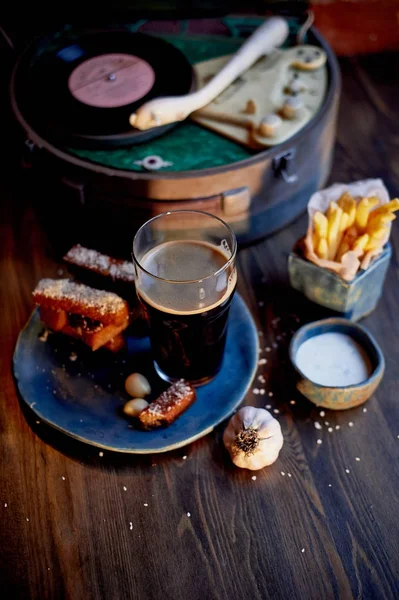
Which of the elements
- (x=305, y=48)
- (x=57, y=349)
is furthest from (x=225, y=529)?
(x=305, y=48)

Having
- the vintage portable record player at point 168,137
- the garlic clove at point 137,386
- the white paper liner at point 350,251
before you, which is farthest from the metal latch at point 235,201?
the garlic clove at point 137,386

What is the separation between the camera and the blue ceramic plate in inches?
51.1

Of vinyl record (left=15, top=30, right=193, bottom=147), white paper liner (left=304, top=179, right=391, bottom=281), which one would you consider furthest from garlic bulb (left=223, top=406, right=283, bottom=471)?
vinyl record (left=15, top=30, right=193, bottom=147)

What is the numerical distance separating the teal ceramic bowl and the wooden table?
59 mm

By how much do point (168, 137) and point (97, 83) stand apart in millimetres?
281

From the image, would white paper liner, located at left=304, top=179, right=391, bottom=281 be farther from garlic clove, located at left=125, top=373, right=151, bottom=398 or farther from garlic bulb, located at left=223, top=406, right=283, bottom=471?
garlic clove, located at left=125, top=373, right=151, bottom=398

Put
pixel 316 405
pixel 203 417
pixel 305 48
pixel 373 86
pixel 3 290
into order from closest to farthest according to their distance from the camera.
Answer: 1. pixel 203 417
2. pixel 316 405
3. pixel 3 290
4. pixel 305 48
5. pixel 373 86

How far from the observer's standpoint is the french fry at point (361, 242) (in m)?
1.41

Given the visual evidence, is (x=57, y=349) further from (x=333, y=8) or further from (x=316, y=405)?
(x=333, y=8)

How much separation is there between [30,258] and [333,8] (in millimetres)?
1518

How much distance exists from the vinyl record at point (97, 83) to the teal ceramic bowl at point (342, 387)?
684 millimetres

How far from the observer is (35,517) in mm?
1270

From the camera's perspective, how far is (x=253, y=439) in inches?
50.6

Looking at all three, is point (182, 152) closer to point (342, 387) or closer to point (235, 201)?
point (235, 201)
